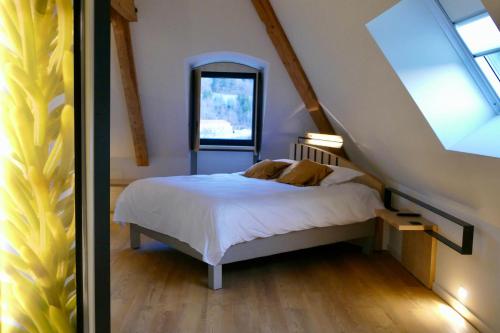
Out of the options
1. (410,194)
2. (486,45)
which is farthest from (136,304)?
(486,45)

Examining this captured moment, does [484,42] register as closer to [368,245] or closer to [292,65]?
[368,245]

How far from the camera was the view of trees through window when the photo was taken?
20.1 ft

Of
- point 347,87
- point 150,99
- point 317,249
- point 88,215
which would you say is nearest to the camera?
point 88,215

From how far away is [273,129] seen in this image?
5.86 metres

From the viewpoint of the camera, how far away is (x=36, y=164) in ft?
5.62

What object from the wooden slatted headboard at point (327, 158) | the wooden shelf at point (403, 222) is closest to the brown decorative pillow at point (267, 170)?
the wooden slatted headboard at point (327, 158)

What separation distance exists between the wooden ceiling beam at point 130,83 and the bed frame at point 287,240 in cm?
163

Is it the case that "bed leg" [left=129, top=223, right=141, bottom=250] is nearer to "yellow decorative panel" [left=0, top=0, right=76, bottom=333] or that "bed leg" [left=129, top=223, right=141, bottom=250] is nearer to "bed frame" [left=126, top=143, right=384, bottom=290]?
"bed frame" [left=126, top=143, right=384, bottom=290]

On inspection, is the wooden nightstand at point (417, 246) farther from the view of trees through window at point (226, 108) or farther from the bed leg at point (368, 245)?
the view of trees through window at point (226, 108)

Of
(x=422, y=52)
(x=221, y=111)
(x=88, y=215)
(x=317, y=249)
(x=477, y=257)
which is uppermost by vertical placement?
(x=422, y=52)

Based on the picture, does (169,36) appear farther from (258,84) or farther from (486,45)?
(486,45)

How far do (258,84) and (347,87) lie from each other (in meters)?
1.94

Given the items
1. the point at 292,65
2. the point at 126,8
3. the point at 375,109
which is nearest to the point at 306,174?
the point at 375,109

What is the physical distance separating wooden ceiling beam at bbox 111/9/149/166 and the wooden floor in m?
1.70
